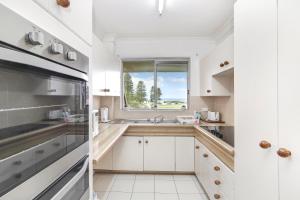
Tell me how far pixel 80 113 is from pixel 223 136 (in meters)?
1.63

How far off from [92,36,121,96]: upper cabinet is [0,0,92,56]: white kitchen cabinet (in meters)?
0.82

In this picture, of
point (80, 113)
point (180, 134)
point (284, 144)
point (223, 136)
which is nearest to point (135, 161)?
point (180, 134)

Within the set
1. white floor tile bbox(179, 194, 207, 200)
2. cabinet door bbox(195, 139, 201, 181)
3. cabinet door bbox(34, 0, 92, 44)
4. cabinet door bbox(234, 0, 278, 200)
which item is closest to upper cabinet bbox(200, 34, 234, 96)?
cabinet door bbox(195, 139, 201, 181)

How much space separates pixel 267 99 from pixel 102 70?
1.86m

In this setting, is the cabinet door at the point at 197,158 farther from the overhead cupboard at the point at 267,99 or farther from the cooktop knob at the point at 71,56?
the cooktop knob at the point at 71,56

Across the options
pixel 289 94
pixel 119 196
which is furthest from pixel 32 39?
pixel 119 196

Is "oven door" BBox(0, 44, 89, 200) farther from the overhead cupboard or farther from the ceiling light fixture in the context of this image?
the ceiling light fixture

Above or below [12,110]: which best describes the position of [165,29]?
above

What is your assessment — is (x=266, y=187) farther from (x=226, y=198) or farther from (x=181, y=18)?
(x=181, y=18)

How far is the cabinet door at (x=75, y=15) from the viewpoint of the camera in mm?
725

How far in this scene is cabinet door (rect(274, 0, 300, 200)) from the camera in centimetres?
76

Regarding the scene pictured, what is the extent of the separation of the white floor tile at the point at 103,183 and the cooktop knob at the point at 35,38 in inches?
95.6

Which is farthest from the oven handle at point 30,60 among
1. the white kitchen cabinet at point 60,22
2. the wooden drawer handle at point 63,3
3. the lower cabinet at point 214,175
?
the lower cabinet at point 214,175

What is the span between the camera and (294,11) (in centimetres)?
78
